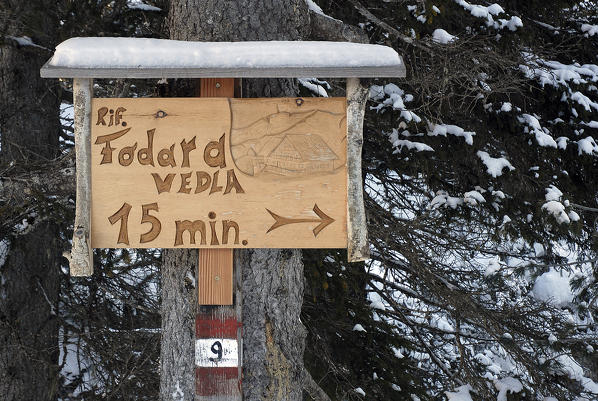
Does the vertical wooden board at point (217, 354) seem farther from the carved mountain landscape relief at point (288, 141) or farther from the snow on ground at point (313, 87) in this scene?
the snow on ground at point (313, 87)

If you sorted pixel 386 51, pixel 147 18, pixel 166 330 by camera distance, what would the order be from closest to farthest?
1. pixel 386 51
2. pixel 166 330
3. pixel 147 18

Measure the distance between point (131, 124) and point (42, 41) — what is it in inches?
124

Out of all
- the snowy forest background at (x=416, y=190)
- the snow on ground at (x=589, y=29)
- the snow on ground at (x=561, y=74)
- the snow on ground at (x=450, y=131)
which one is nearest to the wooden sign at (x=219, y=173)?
the snowy forest background at (x=416, y=190)

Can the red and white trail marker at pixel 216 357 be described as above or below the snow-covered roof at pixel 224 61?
below

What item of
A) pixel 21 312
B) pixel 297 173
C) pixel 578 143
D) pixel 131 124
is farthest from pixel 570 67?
pixel 21 312

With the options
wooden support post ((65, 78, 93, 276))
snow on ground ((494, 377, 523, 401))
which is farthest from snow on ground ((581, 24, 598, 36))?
wooden support post ((65, 78, 93, 276))

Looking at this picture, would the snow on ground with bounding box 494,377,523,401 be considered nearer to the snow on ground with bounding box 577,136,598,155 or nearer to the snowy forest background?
the snowy forest background

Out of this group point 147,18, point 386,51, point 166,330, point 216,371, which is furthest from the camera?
point 147,18

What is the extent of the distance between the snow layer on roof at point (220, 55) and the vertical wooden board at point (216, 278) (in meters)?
0.68

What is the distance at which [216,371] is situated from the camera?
231 cm

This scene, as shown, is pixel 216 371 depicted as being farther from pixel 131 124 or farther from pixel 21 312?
pixel 21 312

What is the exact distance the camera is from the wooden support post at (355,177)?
7.35 feet

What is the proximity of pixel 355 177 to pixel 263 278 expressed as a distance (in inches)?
21.2

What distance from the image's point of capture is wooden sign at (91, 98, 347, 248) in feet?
7.36
